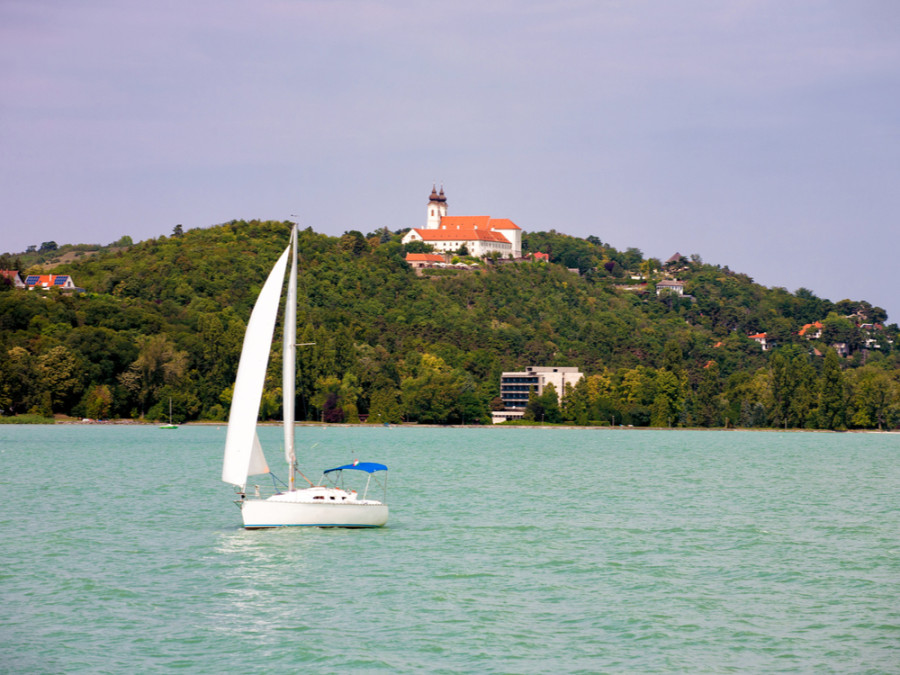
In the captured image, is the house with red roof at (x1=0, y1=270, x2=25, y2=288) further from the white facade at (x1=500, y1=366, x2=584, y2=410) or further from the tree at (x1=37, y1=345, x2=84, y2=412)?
the white facade at (x1=500, y1=366, x2=584, y2=410)

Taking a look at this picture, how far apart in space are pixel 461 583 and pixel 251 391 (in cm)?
1015

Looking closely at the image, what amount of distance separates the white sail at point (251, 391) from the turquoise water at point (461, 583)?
8.42 feet

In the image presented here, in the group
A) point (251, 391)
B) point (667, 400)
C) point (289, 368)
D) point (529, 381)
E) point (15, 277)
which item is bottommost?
point (251, 391)

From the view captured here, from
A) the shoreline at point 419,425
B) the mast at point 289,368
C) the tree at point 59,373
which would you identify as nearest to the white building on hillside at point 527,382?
the shoreline at point 419,425

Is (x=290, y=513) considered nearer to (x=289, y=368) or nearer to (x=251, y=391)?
(x=251, y=391)

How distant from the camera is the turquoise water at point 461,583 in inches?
813

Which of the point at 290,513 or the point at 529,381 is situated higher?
the point at 529,381

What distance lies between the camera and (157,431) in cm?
12119

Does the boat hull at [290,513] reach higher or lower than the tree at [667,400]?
lower

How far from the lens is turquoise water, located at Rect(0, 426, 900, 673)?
20.7 m

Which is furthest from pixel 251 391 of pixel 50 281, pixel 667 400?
pixel 50 281

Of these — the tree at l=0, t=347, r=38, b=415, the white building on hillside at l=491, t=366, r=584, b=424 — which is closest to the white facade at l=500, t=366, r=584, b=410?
the white building on hillside at l=491, t=366, r=584, b=424

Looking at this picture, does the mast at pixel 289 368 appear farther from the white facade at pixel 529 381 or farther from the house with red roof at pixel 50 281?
the house with red roof at pixel 50 281

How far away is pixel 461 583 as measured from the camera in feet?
90.7
